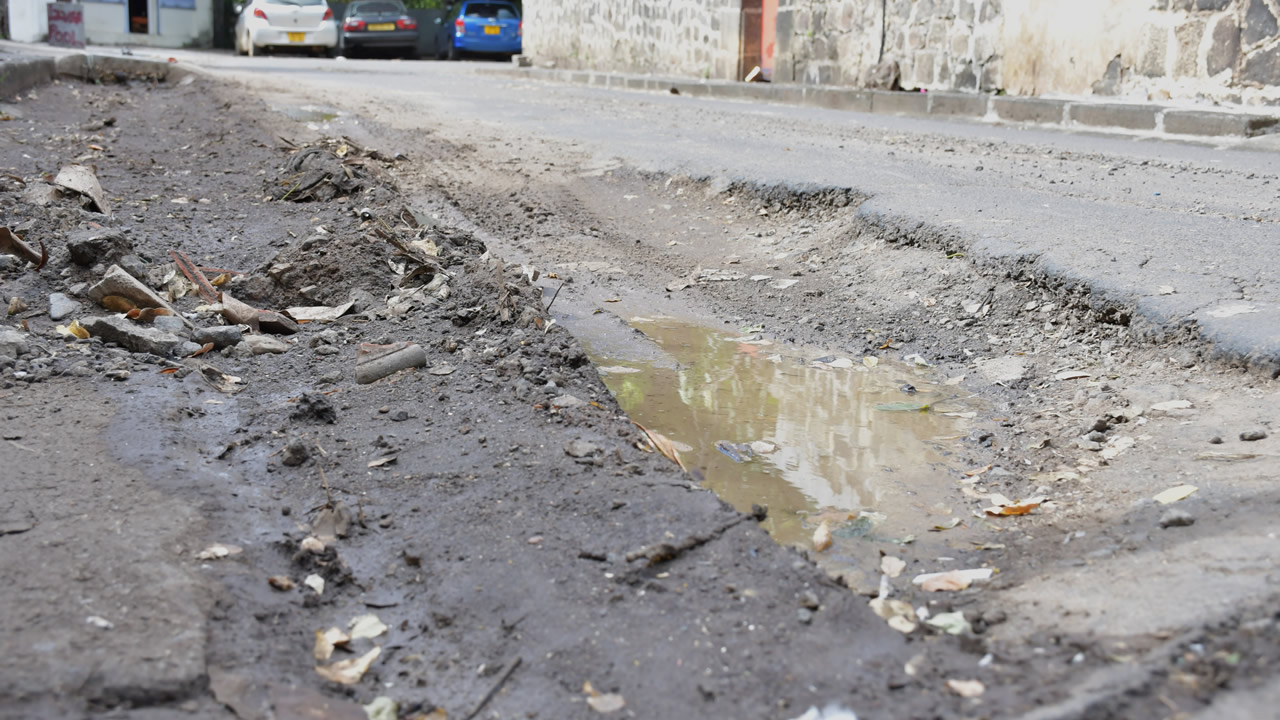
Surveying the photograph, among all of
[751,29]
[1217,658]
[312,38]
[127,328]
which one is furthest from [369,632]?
[312,38]

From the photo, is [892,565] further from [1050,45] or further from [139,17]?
[139,17]

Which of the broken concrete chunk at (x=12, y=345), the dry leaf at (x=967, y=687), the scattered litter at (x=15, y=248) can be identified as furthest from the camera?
the scattered litter at (x=15, y=248)

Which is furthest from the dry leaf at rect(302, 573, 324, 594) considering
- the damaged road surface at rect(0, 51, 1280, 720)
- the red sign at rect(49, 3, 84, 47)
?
the red sign at rect(49, 3, 84, 47)

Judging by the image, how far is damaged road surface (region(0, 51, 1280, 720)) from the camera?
1.94m

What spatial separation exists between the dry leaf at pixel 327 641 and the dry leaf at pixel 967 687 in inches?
46.1

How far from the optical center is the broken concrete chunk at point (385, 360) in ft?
11.2

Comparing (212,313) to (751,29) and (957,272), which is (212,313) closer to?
(957,272)

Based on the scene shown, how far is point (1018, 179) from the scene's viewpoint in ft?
20.3

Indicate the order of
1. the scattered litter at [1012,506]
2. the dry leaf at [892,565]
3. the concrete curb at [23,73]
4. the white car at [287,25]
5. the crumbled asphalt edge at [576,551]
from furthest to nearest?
the white car at [287,25]
the concrete curb at [23,73]
the scattered litter at [1012,506]
the dry leaf at [892,565]
the crumbled asphalt edge at [576,551]

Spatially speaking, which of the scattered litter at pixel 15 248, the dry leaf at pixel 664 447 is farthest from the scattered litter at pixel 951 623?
the scattered litter at pixel 15 248

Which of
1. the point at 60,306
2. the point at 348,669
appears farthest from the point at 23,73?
the point at 348,669

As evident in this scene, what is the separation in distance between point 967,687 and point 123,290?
319 cm

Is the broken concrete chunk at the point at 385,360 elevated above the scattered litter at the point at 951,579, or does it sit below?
above

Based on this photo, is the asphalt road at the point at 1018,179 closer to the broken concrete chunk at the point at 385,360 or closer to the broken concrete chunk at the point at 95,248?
the broken concrete chunk at the point at 385,360
